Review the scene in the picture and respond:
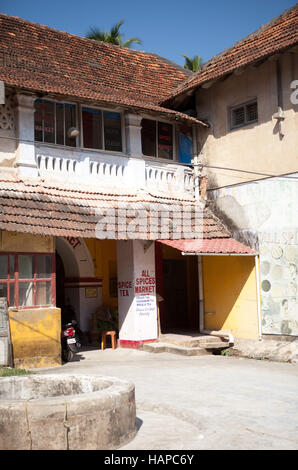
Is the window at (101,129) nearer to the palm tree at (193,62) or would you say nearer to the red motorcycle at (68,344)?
the red motorcycle at (68,344)

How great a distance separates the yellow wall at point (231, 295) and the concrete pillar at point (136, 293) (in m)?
1.67

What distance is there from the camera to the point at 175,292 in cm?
1755

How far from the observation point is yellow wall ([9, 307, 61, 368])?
10.6 meters

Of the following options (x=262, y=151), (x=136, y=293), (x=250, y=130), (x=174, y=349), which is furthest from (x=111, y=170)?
(x=174, y=349)

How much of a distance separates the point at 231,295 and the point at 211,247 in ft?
5.45

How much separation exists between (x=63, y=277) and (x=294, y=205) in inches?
259

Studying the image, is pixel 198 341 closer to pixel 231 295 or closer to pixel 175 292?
pixel 231 295

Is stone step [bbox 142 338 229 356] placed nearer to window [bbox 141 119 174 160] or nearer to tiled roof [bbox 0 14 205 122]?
window [bbox 141 119 174 160]

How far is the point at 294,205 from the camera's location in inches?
482

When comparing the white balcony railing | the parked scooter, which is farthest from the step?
the white balcony railing

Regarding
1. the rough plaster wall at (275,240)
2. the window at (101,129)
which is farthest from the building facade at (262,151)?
the window at (101,129)

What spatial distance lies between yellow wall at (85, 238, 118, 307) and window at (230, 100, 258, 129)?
4.73 metres

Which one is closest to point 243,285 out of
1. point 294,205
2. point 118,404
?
point 294,205

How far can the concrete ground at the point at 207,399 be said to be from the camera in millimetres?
5824
